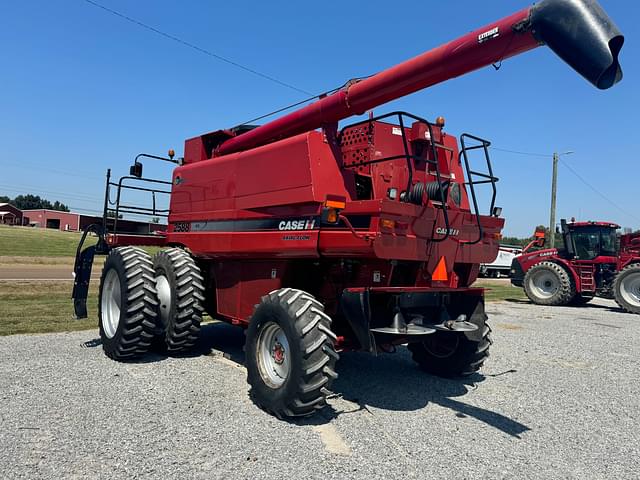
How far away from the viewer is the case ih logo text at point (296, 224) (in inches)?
199

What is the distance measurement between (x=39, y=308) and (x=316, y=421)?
8.44 meters

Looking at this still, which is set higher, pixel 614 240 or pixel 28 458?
pixel 614 240

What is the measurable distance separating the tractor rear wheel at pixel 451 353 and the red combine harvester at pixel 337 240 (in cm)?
2

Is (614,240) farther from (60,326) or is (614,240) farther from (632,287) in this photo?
(60,326)

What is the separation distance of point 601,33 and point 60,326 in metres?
8.83

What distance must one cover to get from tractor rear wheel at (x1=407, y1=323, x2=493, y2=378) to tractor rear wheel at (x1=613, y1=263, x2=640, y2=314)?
409 inches

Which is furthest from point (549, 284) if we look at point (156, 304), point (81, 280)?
point (81, 280)

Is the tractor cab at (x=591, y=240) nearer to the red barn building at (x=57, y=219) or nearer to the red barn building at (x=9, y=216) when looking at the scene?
the red barn building at (x=57, y=219)

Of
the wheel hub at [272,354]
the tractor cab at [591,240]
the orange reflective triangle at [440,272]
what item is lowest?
the wheel hub at [272,354]

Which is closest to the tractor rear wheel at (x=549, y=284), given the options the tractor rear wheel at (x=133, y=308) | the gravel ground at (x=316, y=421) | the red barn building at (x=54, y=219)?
the gravel ground at (x=316, y=421)

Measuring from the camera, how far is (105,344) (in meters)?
6.74

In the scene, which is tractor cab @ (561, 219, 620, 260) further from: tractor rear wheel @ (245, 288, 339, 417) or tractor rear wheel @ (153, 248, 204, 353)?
tractor rear wheel @ (245, 288, 339, 417)

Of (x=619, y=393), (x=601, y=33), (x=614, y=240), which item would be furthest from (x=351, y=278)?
(x=614, y=240)

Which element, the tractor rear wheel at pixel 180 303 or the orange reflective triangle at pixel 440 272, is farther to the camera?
the tractor rear wheel at pixel 180 303
